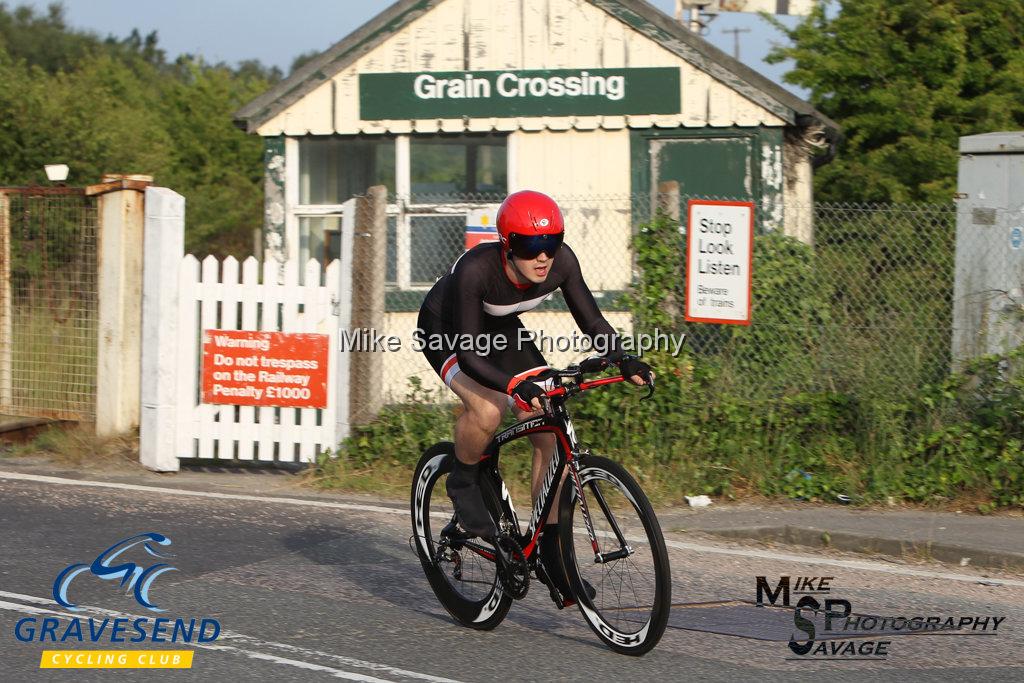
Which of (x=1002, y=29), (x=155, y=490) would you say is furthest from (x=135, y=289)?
(x=1002, y=29)

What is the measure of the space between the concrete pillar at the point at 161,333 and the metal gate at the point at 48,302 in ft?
3.15

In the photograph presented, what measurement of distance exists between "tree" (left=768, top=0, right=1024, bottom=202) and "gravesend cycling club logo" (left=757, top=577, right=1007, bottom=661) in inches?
408

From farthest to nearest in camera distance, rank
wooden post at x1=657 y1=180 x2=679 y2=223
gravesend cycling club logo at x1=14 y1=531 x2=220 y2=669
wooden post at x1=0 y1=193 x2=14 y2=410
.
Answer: wooden post at x1=0 y1=193 x2=14 y2=410, wooden post at x1=657 y1=180 x2=679 y2=223, gravesend cycling club logo at x1=14 y1=531 x2=220 y2=669

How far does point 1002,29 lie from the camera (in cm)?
1619

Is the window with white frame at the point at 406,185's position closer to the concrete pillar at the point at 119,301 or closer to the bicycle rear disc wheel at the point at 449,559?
the concrete pillar at the point at 119,301

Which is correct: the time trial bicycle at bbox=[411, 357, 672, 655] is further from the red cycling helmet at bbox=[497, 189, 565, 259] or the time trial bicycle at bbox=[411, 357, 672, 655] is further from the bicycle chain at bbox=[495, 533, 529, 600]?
the red cycling helmet at bbox=[497, 189, 565, 259]

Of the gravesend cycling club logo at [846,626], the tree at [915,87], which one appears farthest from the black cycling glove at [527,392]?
the tree at [915,87]

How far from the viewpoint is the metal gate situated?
406 inches

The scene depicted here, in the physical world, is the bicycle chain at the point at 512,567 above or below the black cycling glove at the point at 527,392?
below

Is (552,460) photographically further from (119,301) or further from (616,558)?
(119,301)

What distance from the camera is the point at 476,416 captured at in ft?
17.3

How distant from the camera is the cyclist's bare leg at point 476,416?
17.3 feet

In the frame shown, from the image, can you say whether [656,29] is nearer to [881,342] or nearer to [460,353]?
[881,342]

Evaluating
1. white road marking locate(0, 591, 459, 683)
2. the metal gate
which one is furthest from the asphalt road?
the metal gate
